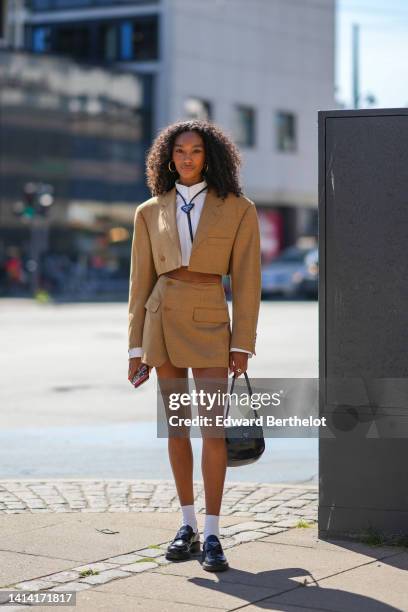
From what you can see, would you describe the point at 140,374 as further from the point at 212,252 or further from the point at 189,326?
the point at 212,252

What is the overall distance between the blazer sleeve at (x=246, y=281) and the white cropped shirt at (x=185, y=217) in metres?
0.07

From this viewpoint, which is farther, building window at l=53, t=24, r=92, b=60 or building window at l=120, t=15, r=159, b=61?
building window at l=53, t=24, r=92, b=60

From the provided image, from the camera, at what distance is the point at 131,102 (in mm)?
52531

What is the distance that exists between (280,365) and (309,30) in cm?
4626

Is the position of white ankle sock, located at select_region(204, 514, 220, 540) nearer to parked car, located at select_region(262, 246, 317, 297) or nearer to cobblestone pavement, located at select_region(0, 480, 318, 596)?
cobblestone pavement, located at select_region(0, 480, 318, 596)

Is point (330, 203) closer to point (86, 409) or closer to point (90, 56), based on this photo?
point (86, 409)

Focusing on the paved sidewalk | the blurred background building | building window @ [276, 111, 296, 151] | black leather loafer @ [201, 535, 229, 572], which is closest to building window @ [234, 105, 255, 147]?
the blurred background building

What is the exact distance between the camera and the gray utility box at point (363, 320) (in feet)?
18.6

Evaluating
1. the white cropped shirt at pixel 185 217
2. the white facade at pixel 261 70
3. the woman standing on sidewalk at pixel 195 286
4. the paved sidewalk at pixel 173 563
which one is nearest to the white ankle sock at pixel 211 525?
the woman standing on sidewalk at pixel 195 286

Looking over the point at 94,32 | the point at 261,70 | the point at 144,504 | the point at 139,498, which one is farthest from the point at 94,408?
the point at 261,70

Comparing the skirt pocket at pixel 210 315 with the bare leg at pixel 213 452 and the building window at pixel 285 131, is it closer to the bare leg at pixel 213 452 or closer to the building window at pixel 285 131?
the bare leg at pixel 213 452

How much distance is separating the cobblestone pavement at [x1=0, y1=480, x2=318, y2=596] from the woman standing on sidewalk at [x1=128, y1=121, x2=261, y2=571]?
0.84 ft

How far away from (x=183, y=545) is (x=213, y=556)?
22cm

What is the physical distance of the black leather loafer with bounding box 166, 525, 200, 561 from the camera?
5305 millimetres
